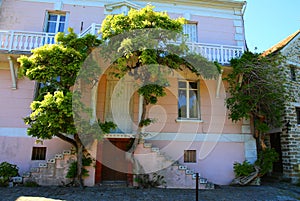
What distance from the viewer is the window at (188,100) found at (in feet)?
30.3

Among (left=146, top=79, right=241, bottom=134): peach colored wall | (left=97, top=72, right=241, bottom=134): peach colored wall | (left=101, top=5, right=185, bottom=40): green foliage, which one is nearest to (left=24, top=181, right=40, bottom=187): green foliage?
(left=97, top=72, right=241, bottom=134): peach colored wall

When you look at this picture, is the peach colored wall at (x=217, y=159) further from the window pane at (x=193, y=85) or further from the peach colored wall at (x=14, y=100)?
the peach colored wall at (x=14, y=100)

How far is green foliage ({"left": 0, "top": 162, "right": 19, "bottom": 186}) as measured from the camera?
6.83m

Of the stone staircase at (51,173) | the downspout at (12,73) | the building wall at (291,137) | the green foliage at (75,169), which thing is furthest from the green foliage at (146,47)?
the building wall at (291,137)

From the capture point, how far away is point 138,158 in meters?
7.38

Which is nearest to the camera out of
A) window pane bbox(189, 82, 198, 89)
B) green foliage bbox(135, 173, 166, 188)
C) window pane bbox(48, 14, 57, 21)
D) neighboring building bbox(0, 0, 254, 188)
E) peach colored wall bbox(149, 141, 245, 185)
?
green foliage bbox(135, 173, 166, 188)

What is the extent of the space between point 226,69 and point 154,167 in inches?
202

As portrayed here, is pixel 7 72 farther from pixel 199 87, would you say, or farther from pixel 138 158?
pixel 199 87

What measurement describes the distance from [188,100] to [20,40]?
23.5 ft

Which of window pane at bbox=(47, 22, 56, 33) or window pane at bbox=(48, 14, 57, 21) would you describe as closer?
window pane at bbox=(47, 22, 56, 33)

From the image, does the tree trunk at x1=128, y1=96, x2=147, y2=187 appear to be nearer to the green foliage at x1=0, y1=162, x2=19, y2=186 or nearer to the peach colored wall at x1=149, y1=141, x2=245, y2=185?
the peach colored wall at x1=149, y1=141, x2=245, y2=185

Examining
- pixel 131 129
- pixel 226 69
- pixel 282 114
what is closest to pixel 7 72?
pixel 131 129

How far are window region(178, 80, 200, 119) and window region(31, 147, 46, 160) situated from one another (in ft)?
18.1

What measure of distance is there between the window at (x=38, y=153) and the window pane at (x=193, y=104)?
6098 millimetres
